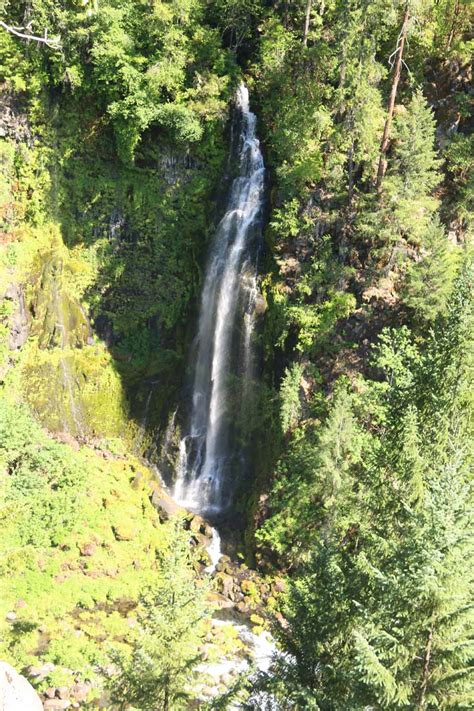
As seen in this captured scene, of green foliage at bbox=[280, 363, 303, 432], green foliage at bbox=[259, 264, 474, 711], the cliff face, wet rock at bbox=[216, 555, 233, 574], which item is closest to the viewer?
green foliage at bbox=[259, 264, 474, 711]

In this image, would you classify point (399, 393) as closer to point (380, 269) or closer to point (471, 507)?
point (471, 507)

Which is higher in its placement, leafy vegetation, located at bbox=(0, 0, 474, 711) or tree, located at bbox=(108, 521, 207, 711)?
leafy vegetation, located at bbox=(0, 0, 474, 711)

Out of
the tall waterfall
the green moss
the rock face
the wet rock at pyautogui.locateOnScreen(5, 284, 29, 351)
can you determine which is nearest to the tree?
the rock face

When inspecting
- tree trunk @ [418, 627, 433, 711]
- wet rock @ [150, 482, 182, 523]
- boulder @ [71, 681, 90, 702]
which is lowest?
boulder @ [71, 681, 90, 702]

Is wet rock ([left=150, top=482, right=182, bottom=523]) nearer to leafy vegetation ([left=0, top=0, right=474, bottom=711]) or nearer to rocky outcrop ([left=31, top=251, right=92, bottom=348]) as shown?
leafy vegetation ([left=0, top=0, right=474, bottom=711])

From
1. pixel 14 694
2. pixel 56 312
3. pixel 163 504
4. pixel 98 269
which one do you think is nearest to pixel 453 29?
pixel 98 269

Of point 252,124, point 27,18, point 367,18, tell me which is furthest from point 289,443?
point 27,18

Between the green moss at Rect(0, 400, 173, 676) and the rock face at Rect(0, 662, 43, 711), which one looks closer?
the rock face at Rect(0, 662, 43, 711)
